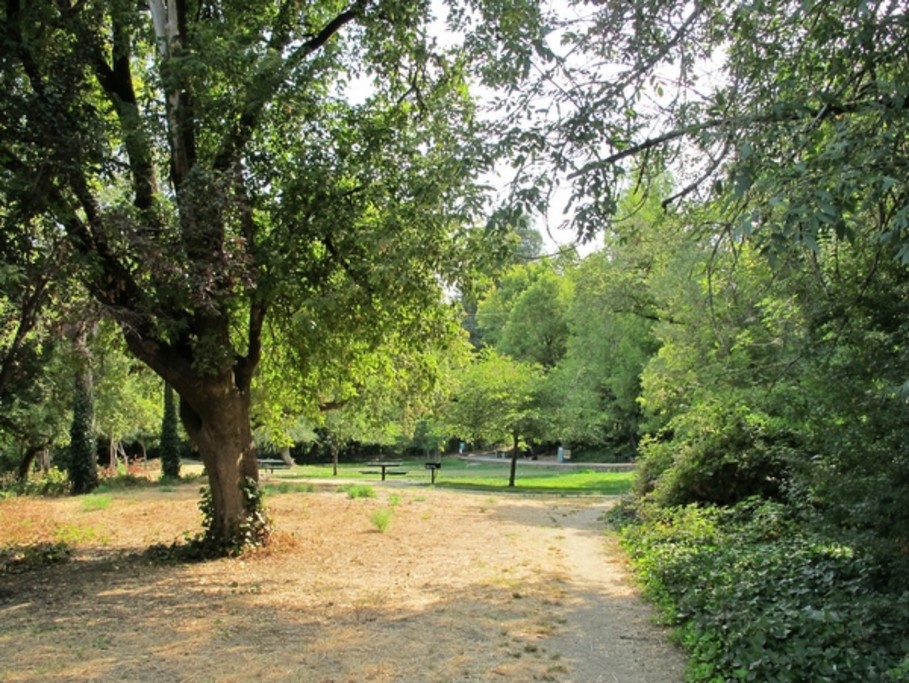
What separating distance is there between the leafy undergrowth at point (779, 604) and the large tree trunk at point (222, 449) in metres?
5.55

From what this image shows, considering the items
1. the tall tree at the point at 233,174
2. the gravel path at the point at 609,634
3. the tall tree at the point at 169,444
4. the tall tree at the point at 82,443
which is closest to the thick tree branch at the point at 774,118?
the tall tree at the point at 233,174

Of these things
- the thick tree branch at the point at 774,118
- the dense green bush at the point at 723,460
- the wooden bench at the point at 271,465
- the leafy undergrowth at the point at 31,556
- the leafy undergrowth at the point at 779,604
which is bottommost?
the wooden bench at the point at 271,465

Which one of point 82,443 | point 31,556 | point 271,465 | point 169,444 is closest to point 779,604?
point 31,556

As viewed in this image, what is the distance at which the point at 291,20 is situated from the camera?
9719 millimetres

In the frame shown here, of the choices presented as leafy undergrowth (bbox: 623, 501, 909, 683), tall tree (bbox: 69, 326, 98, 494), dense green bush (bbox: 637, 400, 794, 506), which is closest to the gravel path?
leafy undergrowth (bbox: 623, 501, 909, 683)

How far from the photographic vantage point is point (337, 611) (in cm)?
668

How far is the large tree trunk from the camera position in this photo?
30.7 feet

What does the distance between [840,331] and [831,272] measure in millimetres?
857

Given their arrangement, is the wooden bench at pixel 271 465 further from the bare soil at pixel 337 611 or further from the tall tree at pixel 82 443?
the bare soil at pixel 337 611

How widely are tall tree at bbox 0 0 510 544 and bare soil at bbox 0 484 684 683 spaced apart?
191 centimetres

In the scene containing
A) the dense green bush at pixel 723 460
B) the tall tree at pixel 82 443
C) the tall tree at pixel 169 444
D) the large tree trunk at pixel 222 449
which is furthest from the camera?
the tall tree at pixel 169 444

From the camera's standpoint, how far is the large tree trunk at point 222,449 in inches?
368

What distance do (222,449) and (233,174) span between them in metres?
3.82

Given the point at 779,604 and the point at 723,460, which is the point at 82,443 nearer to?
the point at 723,460
